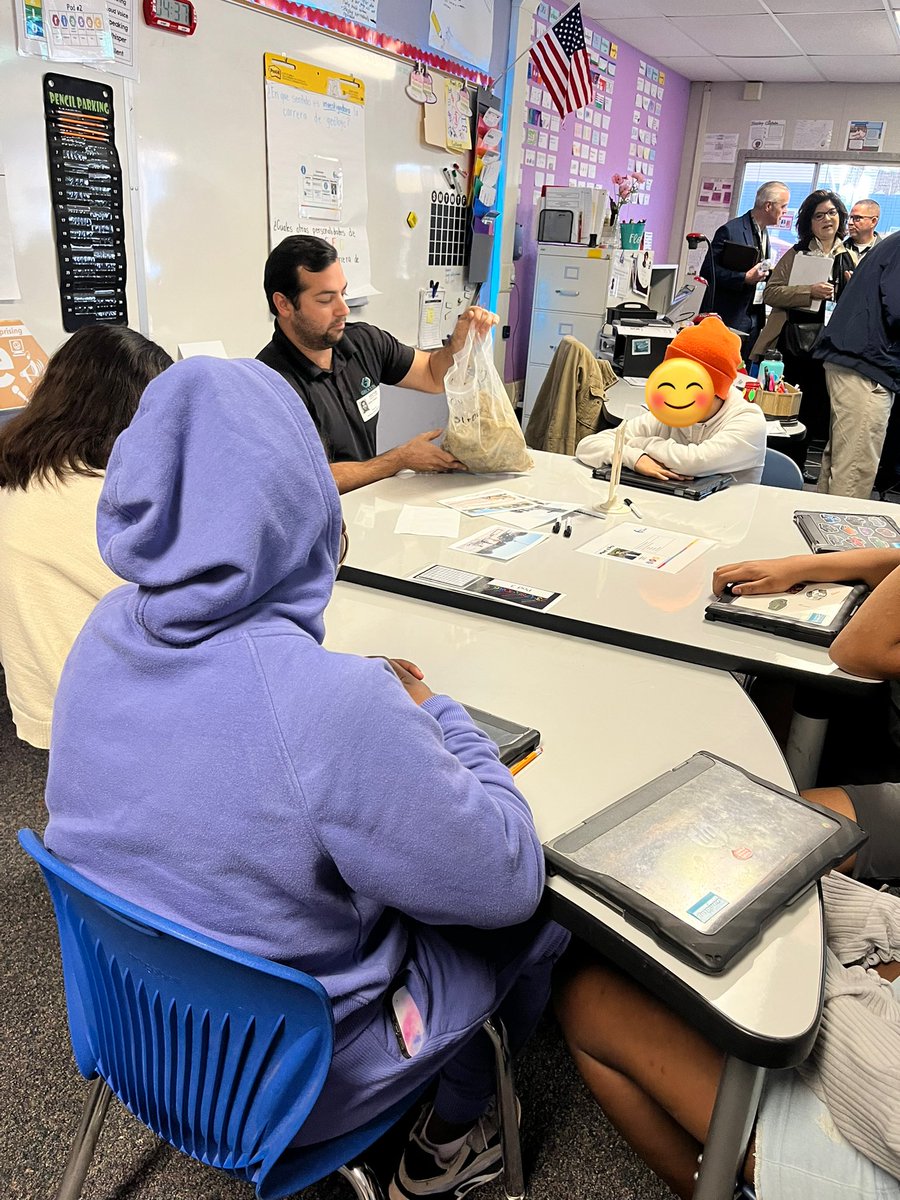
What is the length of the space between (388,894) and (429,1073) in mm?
325

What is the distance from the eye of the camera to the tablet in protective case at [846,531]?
6.43ft

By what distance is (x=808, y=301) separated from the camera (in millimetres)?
4980

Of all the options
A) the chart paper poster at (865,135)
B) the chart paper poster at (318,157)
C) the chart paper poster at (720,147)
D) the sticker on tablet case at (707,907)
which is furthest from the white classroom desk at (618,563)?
the chart paper poster at (720,147)

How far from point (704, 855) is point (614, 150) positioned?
6519 mm

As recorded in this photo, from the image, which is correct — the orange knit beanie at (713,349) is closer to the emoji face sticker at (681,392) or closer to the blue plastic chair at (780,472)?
the emoji face sticker at (681,392)

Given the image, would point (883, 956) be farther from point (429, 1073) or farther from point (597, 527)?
point (597, 527)

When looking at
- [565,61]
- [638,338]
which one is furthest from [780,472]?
[565,61]

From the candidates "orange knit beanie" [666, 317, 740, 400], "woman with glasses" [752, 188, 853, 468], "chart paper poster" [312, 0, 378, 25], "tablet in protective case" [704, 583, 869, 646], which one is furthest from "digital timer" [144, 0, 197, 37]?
"woman with glasses" [752, 188, 853, 468]

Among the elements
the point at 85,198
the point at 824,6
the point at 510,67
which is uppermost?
the point at 824,6

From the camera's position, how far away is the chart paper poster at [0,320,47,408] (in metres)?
2.28

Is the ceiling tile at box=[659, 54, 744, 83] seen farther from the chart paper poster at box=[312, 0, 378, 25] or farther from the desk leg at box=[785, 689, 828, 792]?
the desk leg at box=[785, 689, 828, 792]

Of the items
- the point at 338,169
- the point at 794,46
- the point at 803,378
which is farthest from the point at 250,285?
the point at 794,46

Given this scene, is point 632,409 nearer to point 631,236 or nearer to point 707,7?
point 631,236

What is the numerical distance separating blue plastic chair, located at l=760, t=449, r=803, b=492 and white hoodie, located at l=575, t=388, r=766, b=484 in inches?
9.8
